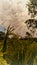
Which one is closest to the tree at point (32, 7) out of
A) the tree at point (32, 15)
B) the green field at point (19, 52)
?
the tree at point (32, 15)

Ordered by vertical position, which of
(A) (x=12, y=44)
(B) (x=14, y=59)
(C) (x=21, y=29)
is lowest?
(B) (x=14, y=59)

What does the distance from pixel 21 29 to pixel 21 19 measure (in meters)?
0.11

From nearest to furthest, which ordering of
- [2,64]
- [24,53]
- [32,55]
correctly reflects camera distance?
[2,64], [24,53], [32,55]

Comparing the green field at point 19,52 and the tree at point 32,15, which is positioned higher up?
the tree at point 32,15

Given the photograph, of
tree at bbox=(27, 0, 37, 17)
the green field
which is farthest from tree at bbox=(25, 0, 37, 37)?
the green field

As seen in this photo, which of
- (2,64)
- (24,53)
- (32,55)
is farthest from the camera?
(32,55)

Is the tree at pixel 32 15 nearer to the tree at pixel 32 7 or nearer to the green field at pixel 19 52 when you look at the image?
the tree at pixel 32 7

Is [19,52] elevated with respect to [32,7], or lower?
lower

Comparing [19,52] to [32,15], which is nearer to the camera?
[19,52]

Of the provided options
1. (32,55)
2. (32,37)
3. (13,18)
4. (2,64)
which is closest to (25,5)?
(13,18)

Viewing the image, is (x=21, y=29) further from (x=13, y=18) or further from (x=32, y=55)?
(x=32, y=55)

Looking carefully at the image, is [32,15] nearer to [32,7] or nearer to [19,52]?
[32,7]

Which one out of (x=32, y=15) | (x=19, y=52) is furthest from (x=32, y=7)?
(x=19, y=52)

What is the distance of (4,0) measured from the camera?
222 cm
